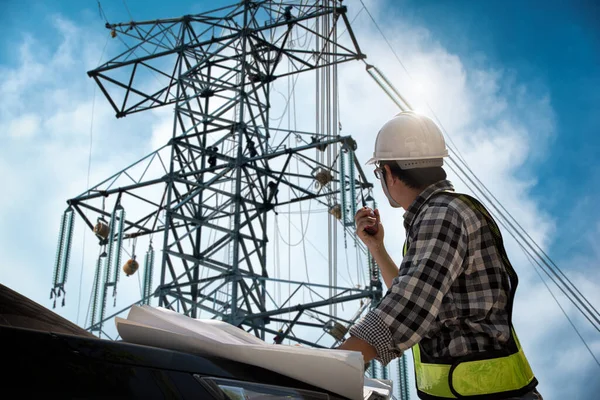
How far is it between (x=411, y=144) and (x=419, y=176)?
0.13 meters

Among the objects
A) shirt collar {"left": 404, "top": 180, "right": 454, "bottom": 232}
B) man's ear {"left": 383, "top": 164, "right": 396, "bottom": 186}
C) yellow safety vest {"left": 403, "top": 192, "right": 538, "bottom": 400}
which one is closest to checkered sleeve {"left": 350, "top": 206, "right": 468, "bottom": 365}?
yellow safety vest {"left": 403, "top": 192, "right": 538, "bottom": 400}

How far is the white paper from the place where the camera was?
45.4 inches

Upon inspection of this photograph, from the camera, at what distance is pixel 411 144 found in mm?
1950

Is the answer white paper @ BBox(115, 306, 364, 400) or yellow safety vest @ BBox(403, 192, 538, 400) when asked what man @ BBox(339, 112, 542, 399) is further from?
white paper @ BBox(115, 306, 364, 400)

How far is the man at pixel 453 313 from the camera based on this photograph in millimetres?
1438

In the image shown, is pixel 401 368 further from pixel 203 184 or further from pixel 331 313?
pixel 203 184

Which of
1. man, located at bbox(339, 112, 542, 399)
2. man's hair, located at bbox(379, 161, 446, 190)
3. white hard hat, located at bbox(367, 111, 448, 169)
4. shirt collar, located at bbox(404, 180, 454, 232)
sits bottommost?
man, located at bbox(339, 112, 542, 399)

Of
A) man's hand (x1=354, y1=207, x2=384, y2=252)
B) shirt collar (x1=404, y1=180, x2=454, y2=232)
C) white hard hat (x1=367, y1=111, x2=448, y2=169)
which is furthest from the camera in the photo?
man's hand (x1=354, y1=207, x2=384, y2=252)

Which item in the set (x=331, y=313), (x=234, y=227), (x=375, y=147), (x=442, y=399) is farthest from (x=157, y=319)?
(x=234, y=227)

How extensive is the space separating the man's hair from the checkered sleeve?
353 mm

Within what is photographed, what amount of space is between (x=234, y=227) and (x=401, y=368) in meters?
4.08

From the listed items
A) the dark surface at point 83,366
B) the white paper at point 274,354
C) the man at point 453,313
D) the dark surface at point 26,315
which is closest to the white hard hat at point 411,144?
the man at point 453,313

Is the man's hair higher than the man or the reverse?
higher

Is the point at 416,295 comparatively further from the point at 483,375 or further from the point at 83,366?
the point at 83,366
